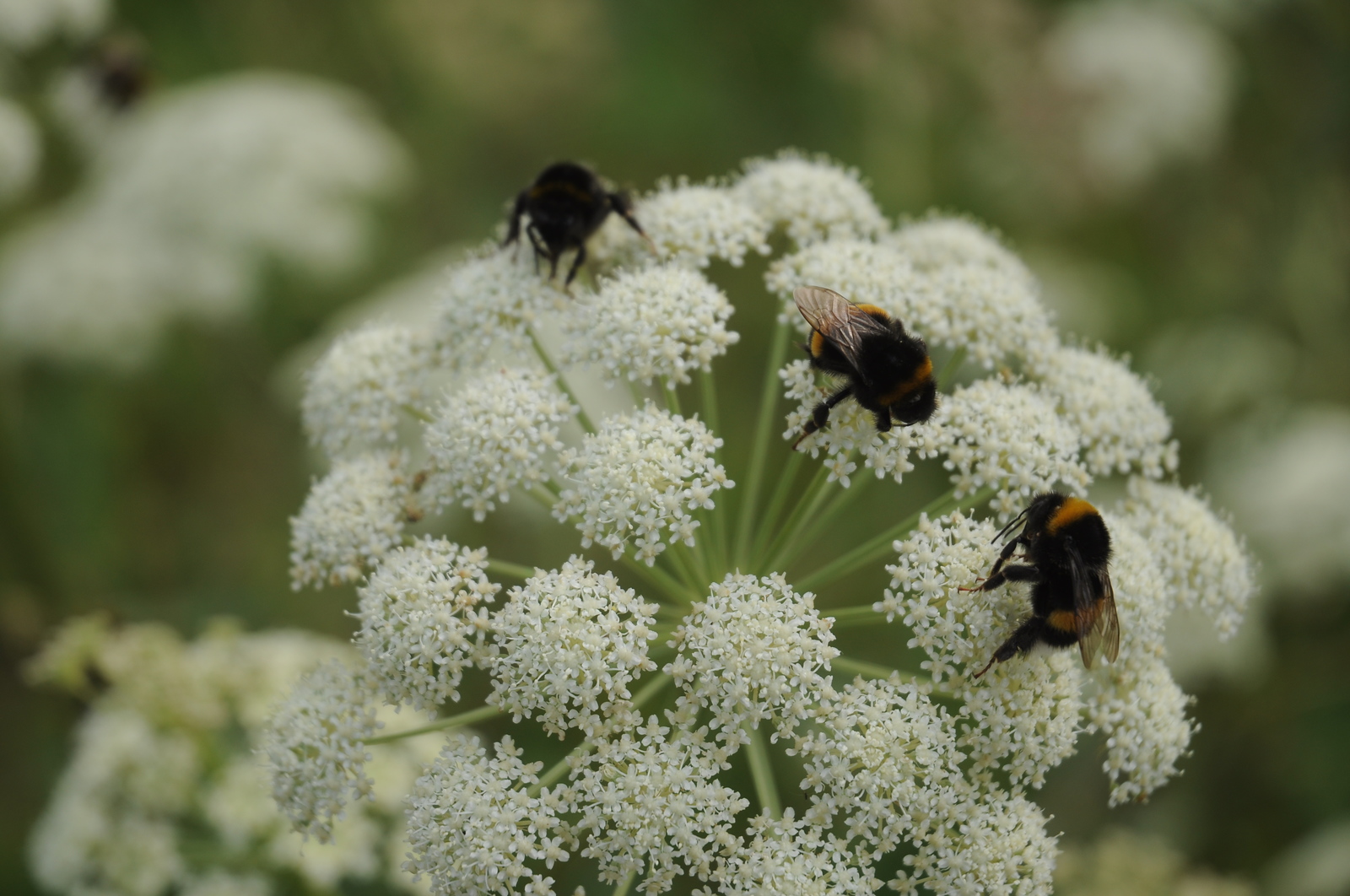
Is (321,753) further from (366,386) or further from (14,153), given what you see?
(14,153)

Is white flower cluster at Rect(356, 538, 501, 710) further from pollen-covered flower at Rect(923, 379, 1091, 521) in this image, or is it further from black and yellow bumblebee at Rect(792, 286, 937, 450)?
pollen-covered flower at Rect(923, 379, 1091, 521)

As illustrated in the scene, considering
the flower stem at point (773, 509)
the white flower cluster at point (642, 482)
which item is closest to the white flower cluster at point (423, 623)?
the white flower cluster at point (642, 482)

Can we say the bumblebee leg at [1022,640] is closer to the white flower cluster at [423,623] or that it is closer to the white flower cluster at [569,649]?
the white flower cluster at [569,649]

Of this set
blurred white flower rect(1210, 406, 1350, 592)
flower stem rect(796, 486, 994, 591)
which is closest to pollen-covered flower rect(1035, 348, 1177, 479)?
flower stem rect(796, 486, 994, 591)

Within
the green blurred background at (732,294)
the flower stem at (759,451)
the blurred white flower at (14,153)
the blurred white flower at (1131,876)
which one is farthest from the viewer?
the green blurred background at (732,294)

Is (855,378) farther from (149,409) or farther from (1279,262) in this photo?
(149,409)
